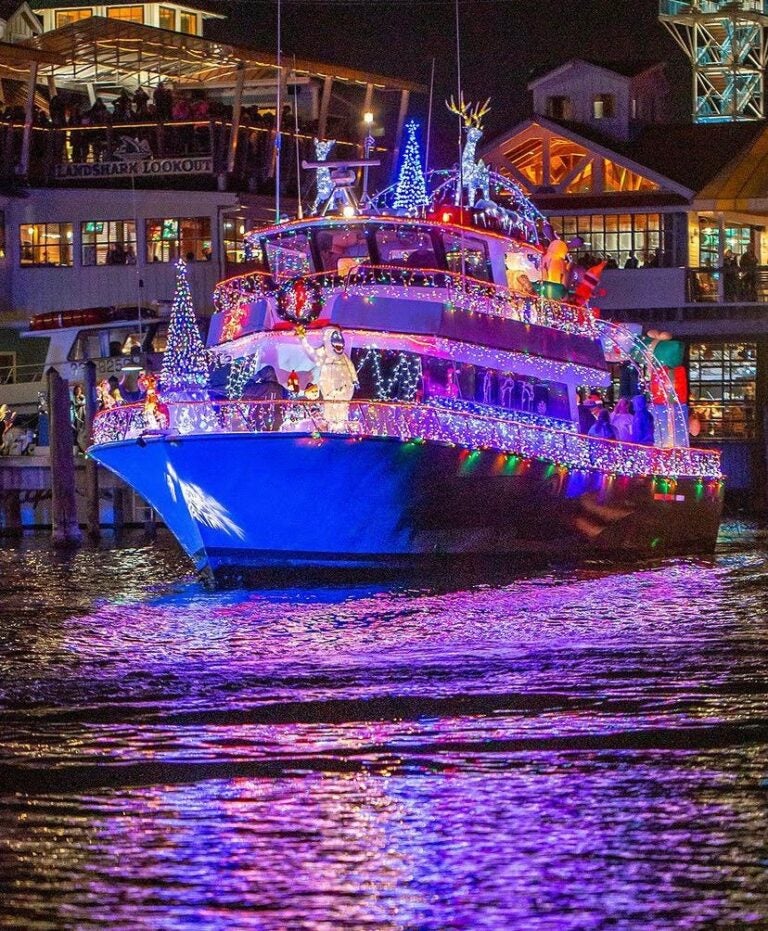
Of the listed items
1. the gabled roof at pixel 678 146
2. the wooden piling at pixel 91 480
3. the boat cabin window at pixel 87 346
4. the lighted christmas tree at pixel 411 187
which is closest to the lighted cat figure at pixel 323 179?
the lighted christmas tree at pixel 411 187

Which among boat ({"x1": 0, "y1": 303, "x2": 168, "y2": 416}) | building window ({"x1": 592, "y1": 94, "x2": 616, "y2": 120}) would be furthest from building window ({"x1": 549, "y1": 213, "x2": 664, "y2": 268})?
boat ({"x1": 0, "y1": 303, "x2": 168, "y2": 416})

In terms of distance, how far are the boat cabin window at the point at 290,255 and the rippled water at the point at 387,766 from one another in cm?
674

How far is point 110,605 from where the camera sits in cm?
2562

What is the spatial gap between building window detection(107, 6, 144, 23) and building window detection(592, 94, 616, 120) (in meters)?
14.7

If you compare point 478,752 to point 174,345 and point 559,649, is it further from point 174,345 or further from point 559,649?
point 174,345

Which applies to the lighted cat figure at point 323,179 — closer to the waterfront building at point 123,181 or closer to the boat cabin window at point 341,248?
the boat cabin window at point 341,248

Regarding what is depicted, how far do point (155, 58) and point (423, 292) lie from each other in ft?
92.8

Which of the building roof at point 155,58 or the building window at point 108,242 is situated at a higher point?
the building roof at point 155,58

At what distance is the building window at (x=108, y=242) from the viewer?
49.4 metres

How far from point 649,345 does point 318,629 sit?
1351 cm

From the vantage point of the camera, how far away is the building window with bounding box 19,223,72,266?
49.9 metres

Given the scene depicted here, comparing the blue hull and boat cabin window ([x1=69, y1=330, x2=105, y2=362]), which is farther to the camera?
boat cabin window ([x1=69, y1=330, x2=105, y2=362])

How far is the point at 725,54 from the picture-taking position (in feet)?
201

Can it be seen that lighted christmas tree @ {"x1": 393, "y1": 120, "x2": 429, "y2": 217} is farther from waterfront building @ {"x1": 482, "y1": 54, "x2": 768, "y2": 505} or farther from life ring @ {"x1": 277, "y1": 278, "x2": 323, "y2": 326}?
waterfront building @ {"x1": 482, "y1": 54, "x2": 768, "y2": 505}
